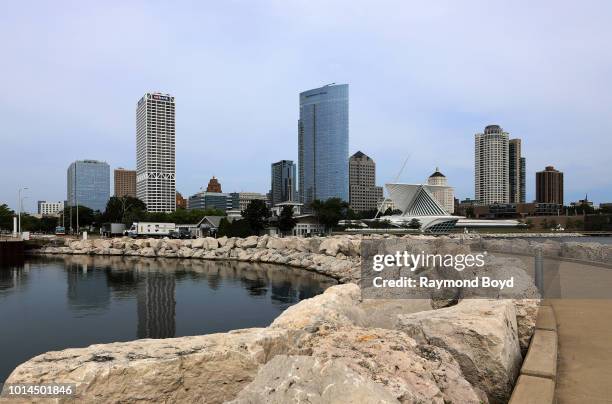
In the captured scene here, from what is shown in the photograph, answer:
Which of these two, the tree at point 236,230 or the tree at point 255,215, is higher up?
A: the tree at point 255,215

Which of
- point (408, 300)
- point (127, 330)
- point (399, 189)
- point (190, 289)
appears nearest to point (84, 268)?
point (190, 289)

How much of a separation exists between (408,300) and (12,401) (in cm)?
721

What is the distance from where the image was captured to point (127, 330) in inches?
638

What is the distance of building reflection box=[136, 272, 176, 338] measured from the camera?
635 inches

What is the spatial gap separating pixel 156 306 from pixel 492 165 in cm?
19462

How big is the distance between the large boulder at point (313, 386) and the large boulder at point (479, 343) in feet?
6.29

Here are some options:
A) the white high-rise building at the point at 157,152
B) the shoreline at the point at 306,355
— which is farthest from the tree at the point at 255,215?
the white high-rise building at the point at 157,152

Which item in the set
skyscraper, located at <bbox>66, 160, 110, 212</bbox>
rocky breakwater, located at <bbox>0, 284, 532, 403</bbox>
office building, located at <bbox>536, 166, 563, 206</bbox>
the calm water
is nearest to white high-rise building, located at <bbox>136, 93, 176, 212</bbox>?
skyscraper, located at <bbox>66, 160, 110, 212</bbox>

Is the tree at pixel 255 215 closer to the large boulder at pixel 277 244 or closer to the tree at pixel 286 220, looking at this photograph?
the tree at pixel 286 220

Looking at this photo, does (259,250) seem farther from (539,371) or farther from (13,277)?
(539,371)

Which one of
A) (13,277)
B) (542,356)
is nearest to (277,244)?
(13,277)

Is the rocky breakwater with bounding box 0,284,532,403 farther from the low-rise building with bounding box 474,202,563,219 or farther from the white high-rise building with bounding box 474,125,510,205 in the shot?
the white high-rise building with bounding box 474,125,510,205

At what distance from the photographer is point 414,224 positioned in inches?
3784

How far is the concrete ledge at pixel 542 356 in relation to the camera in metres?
4.15
